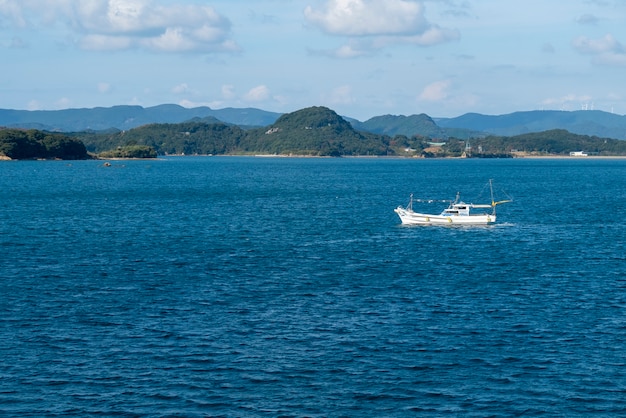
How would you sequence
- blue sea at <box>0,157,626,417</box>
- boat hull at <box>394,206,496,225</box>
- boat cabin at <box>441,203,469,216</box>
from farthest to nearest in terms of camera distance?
boat cabin at <box>441,203,469,216</box> → boat hull at <box>394,206,496,225</box> → blue sea at <box>0,157,626,417</box>

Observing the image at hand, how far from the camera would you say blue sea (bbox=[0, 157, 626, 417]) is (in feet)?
105

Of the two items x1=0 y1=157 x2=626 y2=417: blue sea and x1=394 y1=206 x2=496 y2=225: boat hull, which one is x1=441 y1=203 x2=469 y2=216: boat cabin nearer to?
x1=394 y1=206 x2=496 y2=225: boat hull

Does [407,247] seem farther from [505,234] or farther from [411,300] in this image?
[411,300]

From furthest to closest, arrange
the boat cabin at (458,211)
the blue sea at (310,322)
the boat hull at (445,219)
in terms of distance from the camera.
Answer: the boat cabin at (458,211)
the boat hull at (445,219)
the blue sea at (310,322)

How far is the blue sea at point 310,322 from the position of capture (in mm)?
32062

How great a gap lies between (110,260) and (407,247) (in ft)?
86.1

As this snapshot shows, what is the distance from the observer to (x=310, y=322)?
43000mm

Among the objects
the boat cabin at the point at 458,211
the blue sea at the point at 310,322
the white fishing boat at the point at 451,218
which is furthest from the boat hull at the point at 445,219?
the blue sea at the point at 310,322

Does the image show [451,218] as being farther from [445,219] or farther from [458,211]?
[458,211]

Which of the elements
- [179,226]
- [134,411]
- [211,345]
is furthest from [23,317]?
[179,226]

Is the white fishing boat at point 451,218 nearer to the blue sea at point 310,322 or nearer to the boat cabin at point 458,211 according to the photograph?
the boat cabin at point 458,211

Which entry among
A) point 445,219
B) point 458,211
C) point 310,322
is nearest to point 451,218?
point 445,219

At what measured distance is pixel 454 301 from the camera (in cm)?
4841

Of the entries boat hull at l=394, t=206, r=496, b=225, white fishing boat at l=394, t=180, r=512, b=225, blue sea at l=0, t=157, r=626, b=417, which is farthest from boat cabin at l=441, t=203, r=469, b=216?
blue sea at l=0, t=157, r=626, b=417
